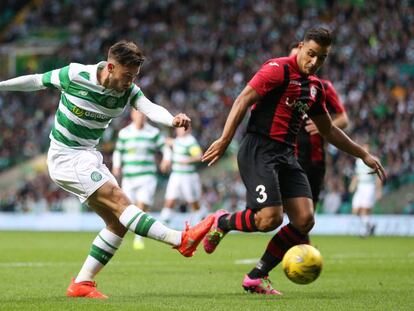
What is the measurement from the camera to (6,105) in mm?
34219

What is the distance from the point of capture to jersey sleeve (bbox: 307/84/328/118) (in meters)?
8.77

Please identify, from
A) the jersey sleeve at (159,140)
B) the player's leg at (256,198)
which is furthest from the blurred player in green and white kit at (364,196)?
the player's leg at (256,198)

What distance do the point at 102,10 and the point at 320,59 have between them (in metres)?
30.0

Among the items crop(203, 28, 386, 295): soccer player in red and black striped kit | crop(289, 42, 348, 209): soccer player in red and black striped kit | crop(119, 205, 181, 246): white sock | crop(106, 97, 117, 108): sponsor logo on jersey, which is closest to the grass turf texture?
crop(119, 205, 181, 246): white sock

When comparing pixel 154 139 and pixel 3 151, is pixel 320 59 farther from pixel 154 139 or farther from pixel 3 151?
pixel 3 151

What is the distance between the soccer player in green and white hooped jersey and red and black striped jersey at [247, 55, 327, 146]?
0.97 metres

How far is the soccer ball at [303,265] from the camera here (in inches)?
313

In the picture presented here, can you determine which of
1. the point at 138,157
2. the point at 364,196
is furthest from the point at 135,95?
the point at 364,196

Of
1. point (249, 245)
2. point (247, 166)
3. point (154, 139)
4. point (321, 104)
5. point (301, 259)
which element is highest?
point (321, 104)

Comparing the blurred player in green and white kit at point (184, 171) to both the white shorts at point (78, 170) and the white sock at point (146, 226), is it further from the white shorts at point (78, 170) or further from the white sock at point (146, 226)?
the white sock at point (146, 226)

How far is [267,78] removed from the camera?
8336mm

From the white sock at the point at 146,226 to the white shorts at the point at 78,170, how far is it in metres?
0.37

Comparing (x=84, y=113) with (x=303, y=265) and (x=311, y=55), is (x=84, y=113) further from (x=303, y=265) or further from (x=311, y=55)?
(x=303, y=265)

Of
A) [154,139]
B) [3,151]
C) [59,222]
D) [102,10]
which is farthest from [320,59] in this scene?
[102,10]
